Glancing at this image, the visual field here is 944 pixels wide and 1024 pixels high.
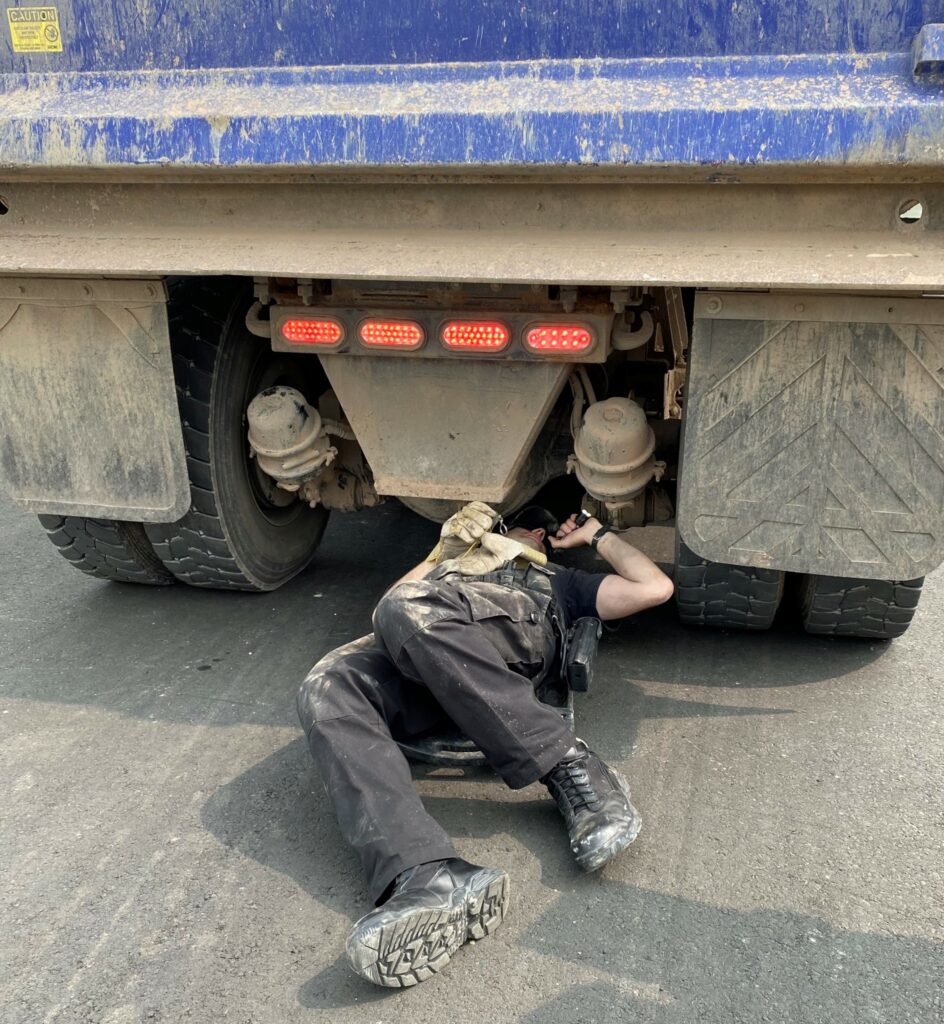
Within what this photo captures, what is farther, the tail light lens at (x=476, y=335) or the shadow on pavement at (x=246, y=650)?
the shadow on pavement at (x=246, y=650)

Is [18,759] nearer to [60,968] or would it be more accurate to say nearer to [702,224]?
[60,968]

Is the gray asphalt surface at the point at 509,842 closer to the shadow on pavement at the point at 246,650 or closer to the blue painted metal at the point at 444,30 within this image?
the shadow on pavement at the point at 246,650

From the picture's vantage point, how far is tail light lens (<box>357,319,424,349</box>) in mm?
2740

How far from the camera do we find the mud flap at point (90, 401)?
9.20 feet

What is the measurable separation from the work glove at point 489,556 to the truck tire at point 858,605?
88cm

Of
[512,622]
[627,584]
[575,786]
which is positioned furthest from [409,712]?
[627,584]

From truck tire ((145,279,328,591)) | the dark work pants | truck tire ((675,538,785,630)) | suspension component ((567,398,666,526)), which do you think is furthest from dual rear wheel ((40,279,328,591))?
truck tire ((675,538,785,630))

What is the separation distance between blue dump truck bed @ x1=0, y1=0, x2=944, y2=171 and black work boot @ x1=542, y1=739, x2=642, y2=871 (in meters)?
1.36

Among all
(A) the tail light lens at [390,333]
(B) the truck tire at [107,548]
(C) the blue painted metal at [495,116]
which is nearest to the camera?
(C) the blue painted metal at [495,116]

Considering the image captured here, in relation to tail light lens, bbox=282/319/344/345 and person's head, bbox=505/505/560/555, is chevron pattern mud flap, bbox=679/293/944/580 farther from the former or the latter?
tail light lens, bbox=282/319/344/345

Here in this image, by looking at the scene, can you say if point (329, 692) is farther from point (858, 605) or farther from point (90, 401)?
point (858, 605)

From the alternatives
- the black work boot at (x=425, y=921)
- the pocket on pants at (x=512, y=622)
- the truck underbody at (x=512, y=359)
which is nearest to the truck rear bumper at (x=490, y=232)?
the truck underbody at (x=512, y=359)

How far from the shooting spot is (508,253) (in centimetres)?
231

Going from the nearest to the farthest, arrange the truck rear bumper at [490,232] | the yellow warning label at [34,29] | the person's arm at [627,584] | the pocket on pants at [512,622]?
the truck rear bumper at [490,232], the yellow warning label at [34,29], the pocket on pants at [512,622], the person's arm at [627,584]
